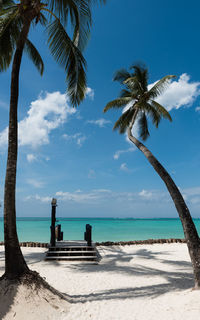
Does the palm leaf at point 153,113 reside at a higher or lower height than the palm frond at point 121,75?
lower

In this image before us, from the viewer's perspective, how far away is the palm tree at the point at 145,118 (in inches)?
227

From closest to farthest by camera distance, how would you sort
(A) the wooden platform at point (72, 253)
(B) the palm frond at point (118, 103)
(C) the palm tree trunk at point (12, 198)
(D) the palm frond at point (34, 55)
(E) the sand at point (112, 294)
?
(E) the sand at point (112, 294) < (C) the palm tree trunk at point (12, 198) < (D) the palm frond at point (34, 55) < (A) the wooden platform at point (72, 253) < (B) the palm frond at point (118, 103)

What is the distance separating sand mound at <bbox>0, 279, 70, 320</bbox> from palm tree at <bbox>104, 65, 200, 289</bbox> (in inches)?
147

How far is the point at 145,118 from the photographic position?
13.1 m

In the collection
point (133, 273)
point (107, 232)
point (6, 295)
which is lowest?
point (107, 232)

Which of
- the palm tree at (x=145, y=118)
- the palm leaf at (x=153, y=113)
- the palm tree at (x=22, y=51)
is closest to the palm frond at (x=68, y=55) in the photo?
the palm tree at (x=22, y=51)

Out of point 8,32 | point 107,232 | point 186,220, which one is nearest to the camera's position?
point 186,220

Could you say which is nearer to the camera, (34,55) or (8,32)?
(8,32)

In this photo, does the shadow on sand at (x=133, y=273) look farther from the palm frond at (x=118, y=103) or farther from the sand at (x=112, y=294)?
the palm frond at (x=118, y=103)

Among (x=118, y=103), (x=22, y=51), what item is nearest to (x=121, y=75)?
(x=118, y=103)

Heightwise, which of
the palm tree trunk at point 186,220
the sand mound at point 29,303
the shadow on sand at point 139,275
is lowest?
the shadow on sand at point 139,275

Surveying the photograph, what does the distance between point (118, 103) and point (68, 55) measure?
4856mm

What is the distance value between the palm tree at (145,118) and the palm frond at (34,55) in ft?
13.4

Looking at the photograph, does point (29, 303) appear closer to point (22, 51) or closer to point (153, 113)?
point (22, 51)
